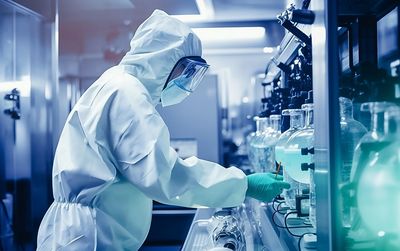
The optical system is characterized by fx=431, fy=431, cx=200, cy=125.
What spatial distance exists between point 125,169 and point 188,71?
46cm

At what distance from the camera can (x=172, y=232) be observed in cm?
352

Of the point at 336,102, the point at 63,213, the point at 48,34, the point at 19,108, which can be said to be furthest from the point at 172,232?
the point at 336,102

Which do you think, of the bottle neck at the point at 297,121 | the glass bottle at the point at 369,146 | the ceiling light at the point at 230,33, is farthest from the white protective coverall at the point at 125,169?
the ceiling light at the point at 230,33

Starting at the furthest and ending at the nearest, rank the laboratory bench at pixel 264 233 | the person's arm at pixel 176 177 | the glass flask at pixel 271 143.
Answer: the glass flask at pixel 271 143, the person's arm at pixel 176 177, the laboratory bench at pixel 264 233

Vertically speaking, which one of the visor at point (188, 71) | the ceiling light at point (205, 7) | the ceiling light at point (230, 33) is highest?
the ceiling light at point (205, 7)

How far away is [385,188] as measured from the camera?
2.42 ft

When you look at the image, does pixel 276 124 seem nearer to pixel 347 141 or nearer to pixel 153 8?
pixel 347 141

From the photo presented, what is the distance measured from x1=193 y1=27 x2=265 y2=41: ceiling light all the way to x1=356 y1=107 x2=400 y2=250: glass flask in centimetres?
249

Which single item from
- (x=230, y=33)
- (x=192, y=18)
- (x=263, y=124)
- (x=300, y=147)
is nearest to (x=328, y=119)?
(x=300, y=147)

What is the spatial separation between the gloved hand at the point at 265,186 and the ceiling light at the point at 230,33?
6.08 ft

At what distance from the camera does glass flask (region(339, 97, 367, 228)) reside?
0.91m

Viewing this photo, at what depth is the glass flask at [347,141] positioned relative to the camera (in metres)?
0.91

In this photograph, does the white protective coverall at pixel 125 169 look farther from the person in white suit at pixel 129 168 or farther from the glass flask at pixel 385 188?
the glass flask at pixel 385 188

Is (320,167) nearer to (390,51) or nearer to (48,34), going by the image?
(390,51)
